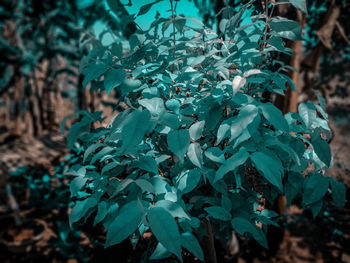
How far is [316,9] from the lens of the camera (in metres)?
1.53

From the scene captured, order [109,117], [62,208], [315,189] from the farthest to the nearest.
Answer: [62,208], [109,117], [315,189]

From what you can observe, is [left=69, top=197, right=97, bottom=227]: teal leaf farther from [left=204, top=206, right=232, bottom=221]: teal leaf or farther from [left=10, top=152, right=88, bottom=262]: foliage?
[left=10, top=152, right=88, bottom=262]: foliage

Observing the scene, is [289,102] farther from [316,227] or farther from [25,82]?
[25,82]

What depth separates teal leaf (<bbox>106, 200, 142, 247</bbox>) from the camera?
33cm

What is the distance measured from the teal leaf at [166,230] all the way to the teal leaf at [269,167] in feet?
0.56

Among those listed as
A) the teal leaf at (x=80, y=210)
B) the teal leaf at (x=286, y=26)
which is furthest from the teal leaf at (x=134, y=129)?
the teal leaf at (x=286, y=26)

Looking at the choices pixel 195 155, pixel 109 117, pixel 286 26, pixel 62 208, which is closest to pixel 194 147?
pixel 195 155

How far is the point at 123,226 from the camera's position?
0.34 meters

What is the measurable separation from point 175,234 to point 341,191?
36cm

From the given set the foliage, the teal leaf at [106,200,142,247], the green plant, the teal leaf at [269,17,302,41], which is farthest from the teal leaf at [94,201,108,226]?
the foliage

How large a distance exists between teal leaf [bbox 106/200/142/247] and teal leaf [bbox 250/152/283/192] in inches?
8.8

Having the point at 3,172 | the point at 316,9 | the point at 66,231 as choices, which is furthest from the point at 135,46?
the point at 3,172

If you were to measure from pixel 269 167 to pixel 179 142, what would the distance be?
17cm

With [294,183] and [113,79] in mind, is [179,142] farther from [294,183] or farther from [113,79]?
[294,183]
